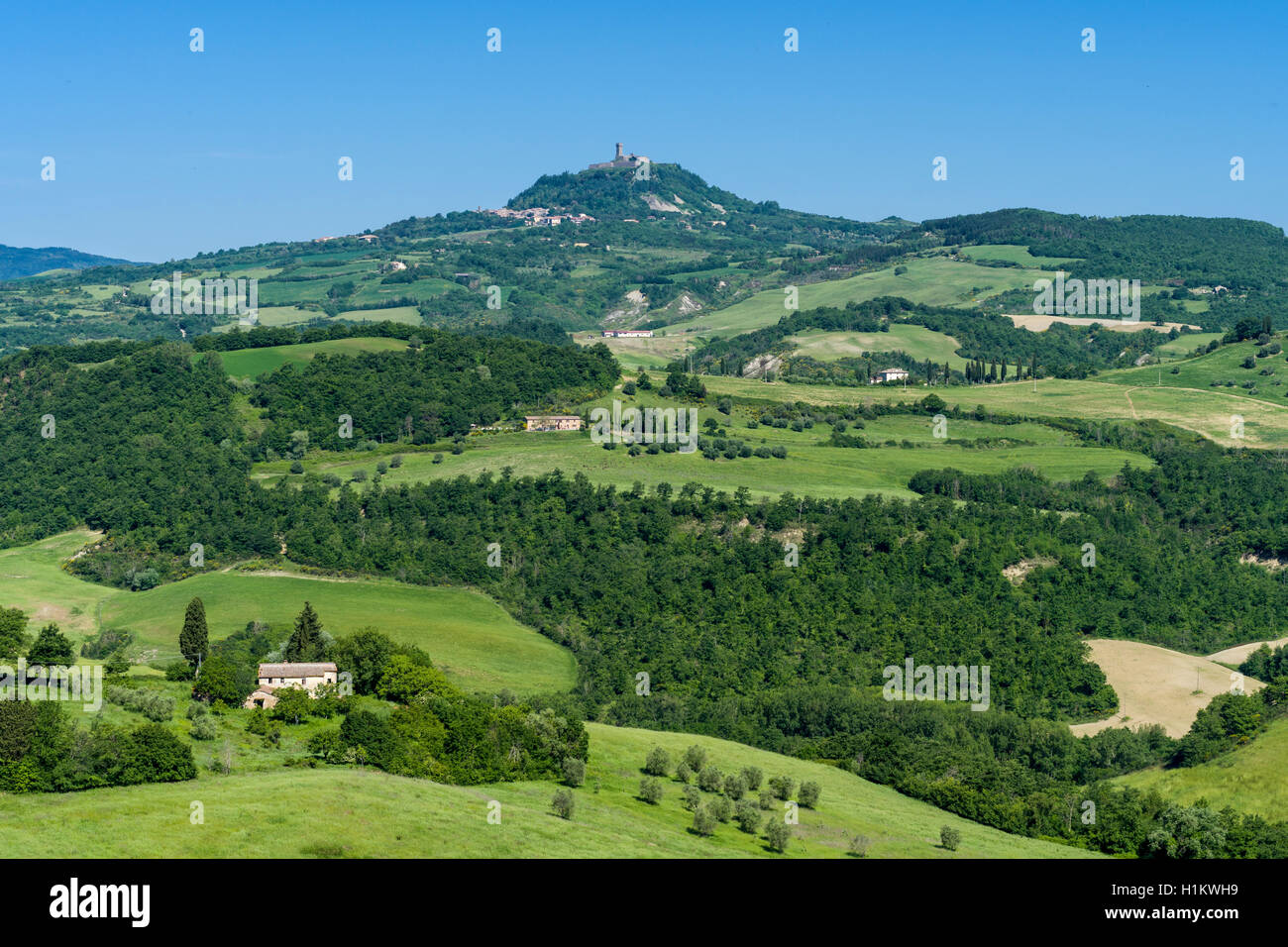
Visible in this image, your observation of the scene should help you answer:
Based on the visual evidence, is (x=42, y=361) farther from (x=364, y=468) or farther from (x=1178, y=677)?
(x=1178, y=677)

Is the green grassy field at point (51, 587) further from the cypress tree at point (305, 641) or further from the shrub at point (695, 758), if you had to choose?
the shrub at point (695, 758)

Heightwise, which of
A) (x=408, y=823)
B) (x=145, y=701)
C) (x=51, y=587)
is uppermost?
(x=145, y=701)

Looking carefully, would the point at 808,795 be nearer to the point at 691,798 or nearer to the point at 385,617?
the point at 691,798

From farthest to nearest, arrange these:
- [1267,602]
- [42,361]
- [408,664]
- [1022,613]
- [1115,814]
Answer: [42,361]
[1267,602]
[1022,613]
[408,664]
[1115,814]

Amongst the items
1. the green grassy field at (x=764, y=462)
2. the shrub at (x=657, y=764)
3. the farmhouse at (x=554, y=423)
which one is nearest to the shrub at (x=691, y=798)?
the shrub at (x=657, y=764)

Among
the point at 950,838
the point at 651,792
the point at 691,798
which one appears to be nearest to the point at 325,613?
the point at 651,792

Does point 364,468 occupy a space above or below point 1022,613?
above

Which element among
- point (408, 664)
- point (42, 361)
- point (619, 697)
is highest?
point (42, 361)
